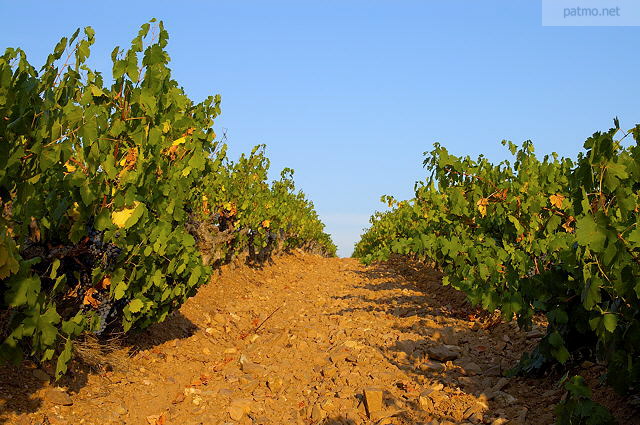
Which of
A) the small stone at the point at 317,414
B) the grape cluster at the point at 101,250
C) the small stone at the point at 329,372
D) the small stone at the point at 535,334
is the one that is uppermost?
the grape cluster at the point at 101,250

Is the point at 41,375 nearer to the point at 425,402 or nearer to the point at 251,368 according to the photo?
the point at 251,368

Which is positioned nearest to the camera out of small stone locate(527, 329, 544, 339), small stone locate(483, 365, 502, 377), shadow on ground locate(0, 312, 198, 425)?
shadow on ground locate(0, 312, 198, 425)

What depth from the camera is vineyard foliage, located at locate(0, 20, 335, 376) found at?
10.7 feet

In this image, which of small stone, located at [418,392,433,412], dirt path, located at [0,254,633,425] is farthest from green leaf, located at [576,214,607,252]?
small stone, located at [418,392,433,412]

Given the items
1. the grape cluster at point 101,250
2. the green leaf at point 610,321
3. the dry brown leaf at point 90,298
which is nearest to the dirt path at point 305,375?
the dry brown leaf at point 90,298

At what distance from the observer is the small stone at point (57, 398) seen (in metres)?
4.27

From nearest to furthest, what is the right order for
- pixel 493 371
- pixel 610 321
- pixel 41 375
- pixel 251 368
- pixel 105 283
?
pixel 610 321 < pixel 41 375 < pixel 105 283 < pixel 493 371 < pixel 251 368

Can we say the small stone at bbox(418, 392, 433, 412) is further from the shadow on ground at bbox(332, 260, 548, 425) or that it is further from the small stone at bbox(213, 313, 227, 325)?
the small stone at bbox(213, 313, 227, 325)

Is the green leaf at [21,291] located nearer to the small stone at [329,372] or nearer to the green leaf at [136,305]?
the green leaf at [136,305]

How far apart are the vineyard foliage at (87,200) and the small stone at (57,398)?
35 cm

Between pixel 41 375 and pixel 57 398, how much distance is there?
1.09 feet

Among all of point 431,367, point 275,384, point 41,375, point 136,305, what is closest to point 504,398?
point 431,367

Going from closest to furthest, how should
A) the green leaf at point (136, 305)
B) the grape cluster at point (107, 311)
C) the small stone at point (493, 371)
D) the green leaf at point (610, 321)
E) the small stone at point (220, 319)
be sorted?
the green leaf at point (610, 321)
the green leaf at point (136, 305)
the grape cluster at point (107, 311)
the small stone at point (493, 371)
the small stone at point (220, 319)

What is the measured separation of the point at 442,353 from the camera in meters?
5.56
